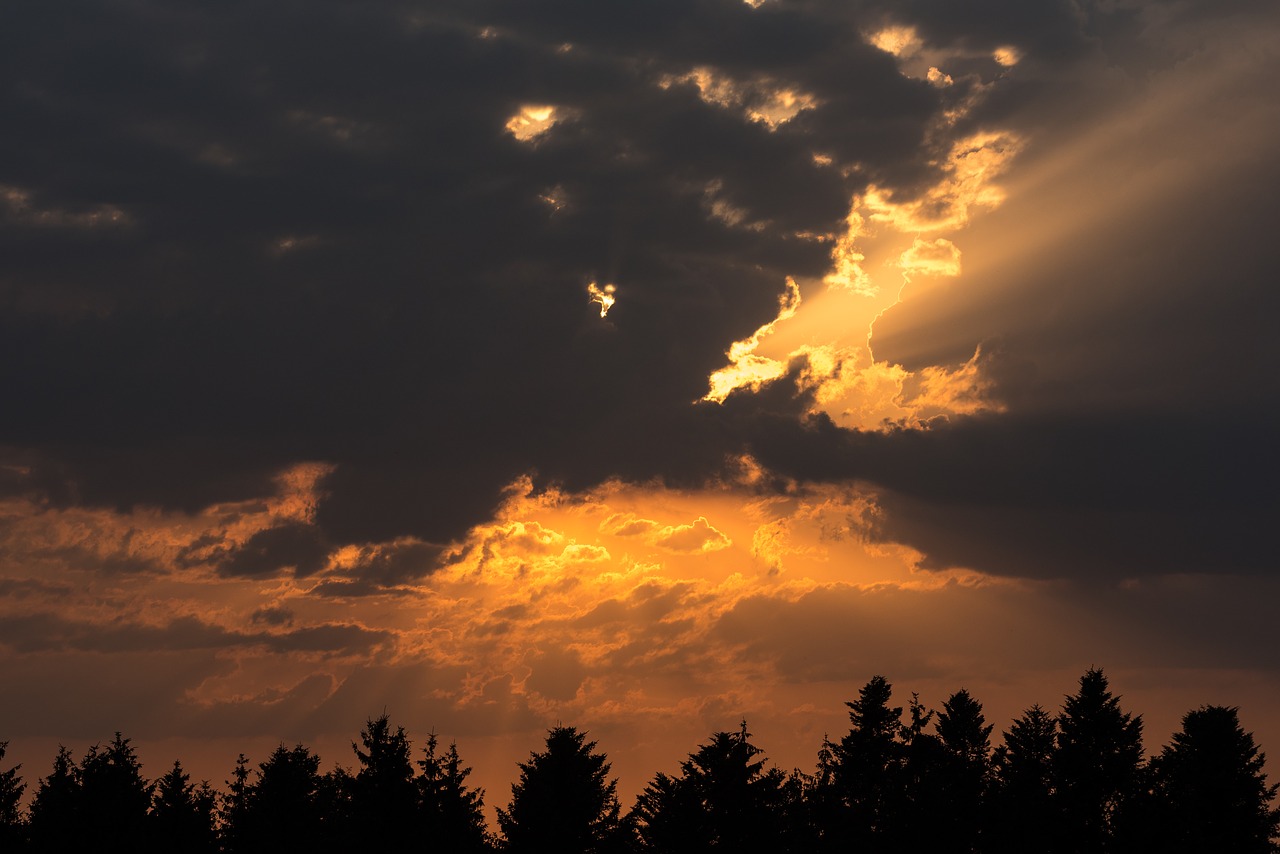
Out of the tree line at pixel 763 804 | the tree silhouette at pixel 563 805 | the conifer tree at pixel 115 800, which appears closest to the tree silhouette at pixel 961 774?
the tree line at pixel 763 804

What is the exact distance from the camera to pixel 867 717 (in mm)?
116875

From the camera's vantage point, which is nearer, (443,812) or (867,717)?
(443,812)

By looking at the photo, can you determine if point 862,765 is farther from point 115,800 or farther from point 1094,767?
point 115,800

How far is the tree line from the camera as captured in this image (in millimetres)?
86875

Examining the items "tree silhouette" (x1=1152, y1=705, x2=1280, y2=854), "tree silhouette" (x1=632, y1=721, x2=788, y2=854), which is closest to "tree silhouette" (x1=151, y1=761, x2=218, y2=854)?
"tree silhouette" (x1=632, y1=721, x2=788, y2=854)

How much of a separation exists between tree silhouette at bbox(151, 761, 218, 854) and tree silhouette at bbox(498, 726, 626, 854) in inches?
884

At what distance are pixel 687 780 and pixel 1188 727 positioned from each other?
1681 inches

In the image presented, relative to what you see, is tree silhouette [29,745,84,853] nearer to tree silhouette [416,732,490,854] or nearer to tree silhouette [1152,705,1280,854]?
tree silhouette [416,732,490,854]

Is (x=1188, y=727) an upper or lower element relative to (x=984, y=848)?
upper

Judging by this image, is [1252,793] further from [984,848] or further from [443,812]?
[443,812]

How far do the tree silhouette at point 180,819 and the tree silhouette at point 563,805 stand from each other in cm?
2246

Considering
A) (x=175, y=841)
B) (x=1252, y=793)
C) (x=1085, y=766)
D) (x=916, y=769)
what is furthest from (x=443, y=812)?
(x=1252, y=793)

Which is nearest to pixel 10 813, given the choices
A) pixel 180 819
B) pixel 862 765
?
pixel 180 819

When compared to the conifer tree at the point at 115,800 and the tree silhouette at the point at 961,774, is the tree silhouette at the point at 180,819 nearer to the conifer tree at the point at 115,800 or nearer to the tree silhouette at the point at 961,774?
the conifer tree at the point at 115,800
